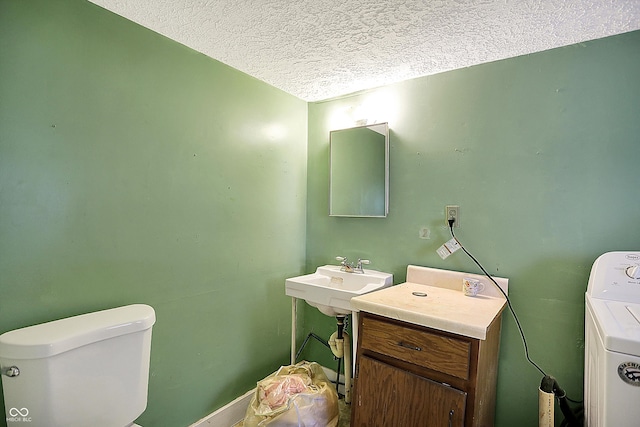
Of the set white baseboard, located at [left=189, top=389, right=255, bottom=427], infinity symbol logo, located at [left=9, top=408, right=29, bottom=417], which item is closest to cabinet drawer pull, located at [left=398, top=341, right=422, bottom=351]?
white baseboard, located at [left=189, top=389, right=255, bottom=427]

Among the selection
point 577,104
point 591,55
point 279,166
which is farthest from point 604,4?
point 279,166

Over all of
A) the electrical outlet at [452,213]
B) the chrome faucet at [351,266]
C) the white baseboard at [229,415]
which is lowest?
the white baseboard at [229,415]

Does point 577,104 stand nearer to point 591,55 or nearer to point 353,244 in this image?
point 591,55

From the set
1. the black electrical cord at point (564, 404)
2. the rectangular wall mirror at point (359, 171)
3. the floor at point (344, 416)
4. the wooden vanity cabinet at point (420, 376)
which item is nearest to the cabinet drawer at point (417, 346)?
the wooden vanity cabinet at point (420, 376)

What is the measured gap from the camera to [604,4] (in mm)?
1188

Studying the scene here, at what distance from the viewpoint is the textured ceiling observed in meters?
1.25

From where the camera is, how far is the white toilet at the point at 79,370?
992 mm

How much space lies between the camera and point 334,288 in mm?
1920

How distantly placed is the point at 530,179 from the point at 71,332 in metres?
2.07

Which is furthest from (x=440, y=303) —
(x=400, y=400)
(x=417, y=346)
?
(x=400, y=400)

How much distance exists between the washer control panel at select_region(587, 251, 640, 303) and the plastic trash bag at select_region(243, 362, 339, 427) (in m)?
1.37

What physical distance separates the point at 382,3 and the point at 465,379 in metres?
1.53

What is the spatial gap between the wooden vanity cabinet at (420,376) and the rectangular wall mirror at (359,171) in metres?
0.82

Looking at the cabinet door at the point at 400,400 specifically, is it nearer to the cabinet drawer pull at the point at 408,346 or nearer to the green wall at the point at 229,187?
the cabinet drawer pull at the point at 408,346
